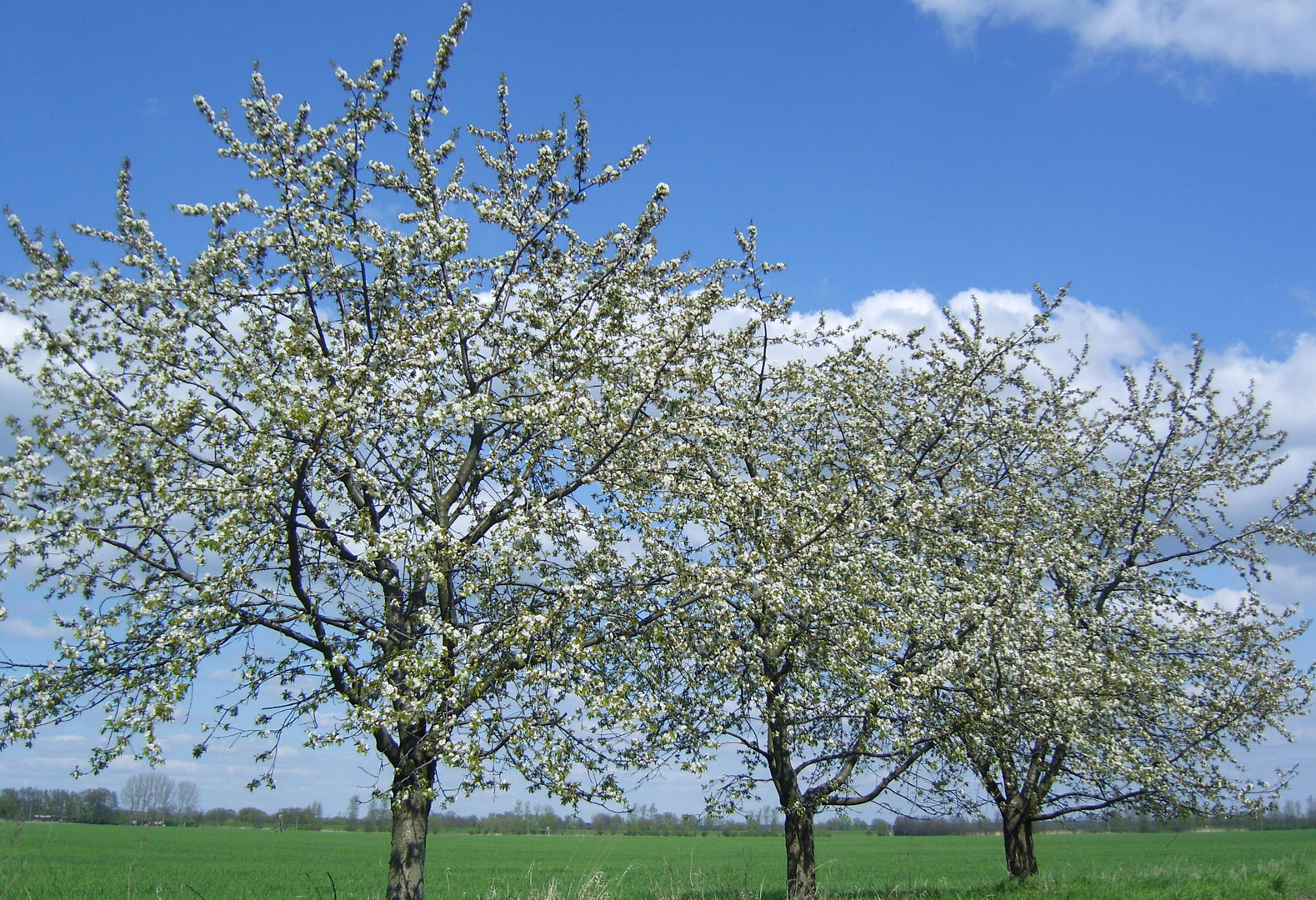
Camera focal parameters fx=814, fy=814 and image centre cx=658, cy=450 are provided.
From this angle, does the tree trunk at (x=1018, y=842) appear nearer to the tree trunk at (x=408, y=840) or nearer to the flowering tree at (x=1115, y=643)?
the flowering tree at (x=1115, y=643)

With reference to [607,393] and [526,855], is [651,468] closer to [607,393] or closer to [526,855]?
[607,393]

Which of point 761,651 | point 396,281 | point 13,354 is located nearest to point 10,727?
point 13,354

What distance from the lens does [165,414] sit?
990 cm

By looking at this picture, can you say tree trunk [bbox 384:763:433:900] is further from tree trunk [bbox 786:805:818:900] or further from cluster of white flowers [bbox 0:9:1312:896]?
tree trunk [bbox 786:805:818:900]

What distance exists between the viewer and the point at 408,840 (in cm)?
1012

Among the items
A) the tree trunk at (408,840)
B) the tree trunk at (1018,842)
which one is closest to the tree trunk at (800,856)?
the tree trunk at (1018,842)

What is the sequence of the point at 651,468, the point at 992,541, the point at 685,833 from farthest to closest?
the point at 685,833 < the point at 992,541 < the point at 651,468

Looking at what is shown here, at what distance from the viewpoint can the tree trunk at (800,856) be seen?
14016 millimetres

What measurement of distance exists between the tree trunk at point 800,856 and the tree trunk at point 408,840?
650cm

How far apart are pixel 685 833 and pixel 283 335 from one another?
89.0 meters

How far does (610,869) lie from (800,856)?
30.3ft

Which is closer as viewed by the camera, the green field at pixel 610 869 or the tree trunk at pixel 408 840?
the tree trunk at pixel 408 840

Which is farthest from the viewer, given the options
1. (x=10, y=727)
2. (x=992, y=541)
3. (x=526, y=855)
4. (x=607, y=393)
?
(x=526, y=855)

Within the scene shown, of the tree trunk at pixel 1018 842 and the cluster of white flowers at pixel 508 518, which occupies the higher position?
the cluster of white flowers at pixel 508 518
